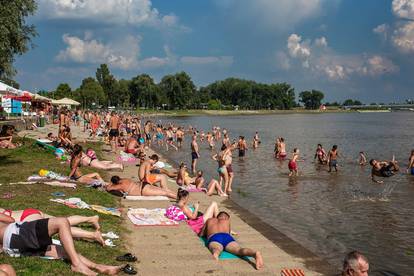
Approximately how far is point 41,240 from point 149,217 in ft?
11.9

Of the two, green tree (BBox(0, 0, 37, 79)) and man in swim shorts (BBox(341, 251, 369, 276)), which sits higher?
green tree (BBox(0, 0, 37, 79))

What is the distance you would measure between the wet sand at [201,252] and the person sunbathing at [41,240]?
0.85 m

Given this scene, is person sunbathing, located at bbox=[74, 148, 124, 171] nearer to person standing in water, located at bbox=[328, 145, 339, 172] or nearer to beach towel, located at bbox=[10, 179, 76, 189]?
beach towel, located at bbox=[10, 179, 76, 189]

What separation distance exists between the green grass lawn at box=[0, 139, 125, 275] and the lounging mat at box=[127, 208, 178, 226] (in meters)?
0.39

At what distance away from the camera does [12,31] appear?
47.0 feet

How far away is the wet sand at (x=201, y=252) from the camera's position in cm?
644

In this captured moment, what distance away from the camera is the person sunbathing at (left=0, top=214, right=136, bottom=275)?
5508 mm

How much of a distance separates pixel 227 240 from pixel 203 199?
16.8ft

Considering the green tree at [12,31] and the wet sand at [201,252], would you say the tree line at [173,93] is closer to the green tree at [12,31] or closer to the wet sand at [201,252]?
the green tree at [12,31]

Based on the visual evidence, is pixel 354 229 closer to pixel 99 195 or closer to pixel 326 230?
pixel 326 230

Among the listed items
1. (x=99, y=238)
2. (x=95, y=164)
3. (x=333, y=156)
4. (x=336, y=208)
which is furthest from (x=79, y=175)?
(x=333, y=156)

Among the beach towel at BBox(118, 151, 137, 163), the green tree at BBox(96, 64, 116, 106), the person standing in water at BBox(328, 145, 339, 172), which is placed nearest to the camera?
the beach towel at BBox(118, 151, 137, 163)

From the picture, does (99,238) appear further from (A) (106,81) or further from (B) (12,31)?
(A) (106,81)

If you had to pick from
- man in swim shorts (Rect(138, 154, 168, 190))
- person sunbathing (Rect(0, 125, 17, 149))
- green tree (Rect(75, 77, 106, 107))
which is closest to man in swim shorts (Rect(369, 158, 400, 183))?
man in swim shorts (Rect(138, 154, 168, 190))
